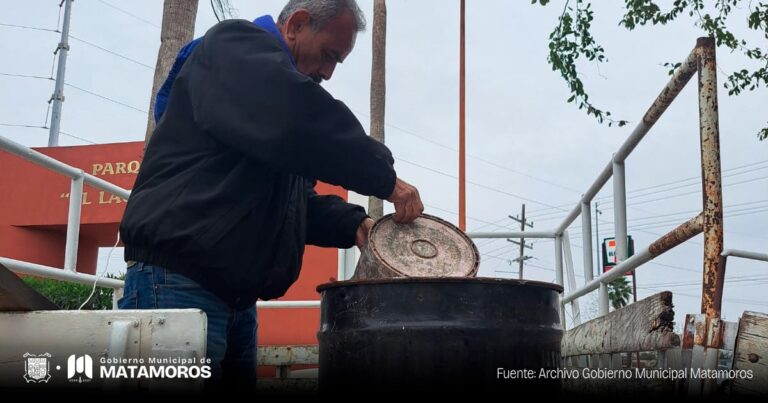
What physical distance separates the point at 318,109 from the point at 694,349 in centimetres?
128

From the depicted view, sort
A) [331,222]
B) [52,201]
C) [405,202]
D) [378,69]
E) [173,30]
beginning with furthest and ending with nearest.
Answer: [378,69] < [52,201] < [173,30] < [331,222] < [405,202]

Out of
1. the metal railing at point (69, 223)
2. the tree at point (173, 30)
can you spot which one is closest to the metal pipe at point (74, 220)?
the metal railing at point (69, 223)

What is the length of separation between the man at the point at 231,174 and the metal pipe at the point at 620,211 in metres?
1.33

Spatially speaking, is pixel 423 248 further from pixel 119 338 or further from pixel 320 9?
pixel 119 338

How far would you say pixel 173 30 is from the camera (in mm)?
7871

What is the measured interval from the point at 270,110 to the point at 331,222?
3.08 ft

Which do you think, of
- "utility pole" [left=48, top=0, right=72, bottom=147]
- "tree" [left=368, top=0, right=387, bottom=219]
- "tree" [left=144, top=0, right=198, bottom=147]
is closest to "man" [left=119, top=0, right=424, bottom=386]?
"tree" [left=144, top=0, right=198, bottom=147]

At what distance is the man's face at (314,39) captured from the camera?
8.77ft

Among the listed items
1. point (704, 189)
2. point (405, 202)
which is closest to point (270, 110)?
point (405, 202)

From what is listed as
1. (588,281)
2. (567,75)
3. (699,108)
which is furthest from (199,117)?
(567,75)

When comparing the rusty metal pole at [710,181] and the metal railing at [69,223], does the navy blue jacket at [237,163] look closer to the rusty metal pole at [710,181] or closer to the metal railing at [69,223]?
the rusty metal pole at [710,181]

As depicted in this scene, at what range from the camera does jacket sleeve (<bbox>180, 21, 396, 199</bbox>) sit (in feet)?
7.34

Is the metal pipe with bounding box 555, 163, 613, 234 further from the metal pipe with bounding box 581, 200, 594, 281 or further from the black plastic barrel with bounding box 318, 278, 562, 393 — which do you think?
the black plastic barrel with bounding box 318, 278, 562, 393

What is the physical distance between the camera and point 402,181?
276 cm
